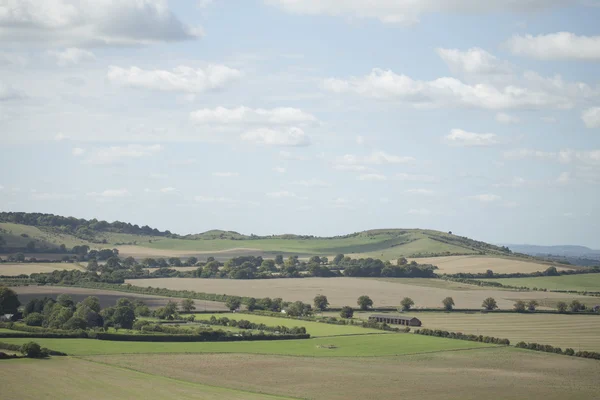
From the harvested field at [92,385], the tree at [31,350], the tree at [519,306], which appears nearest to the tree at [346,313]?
the tree at [519,306]

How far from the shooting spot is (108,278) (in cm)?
14275

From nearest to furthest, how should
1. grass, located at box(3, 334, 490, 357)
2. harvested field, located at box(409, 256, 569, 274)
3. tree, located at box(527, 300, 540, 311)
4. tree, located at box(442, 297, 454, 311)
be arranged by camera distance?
grass, located at box(3, 334, 490, 357), tree, located at box(527, 300, 540, 311), tree, located at box(442, 297, 454, 311), harvested field, located at box(409, 256, 569, 274)

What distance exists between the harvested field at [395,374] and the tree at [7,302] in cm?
3022

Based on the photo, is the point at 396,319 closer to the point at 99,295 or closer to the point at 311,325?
the point at 311,325

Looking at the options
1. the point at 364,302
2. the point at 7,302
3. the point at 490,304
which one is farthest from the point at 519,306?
the point at 7,302

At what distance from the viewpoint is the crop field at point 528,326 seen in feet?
290

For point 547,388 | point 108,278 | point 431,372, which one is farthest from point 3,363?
point 108,278

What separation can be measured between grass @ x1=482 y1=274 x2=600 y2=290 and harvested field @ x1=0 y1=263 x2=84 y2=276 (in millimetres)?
84166

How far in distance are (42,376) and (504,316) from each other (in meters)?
67.9

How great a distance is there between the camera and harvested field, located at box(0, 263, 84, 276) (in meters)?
144

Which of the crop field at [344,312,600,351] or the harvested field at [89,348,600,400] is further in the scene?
the crop field at [344,312,600,351]

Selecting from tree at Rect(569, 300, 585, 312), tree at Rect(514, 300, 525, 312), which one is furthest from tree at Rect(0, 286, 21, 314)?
tree at Rect(569, 300, 585, 312)

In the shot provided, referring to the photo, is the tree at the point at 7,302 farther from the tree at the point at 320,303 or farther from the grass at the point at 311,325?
the tree at the point at 320,303

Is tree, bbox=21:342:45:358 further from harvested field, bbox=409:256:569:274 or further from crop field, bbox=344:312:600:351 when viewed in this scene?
harvested field, bbox=409:256:569:274
